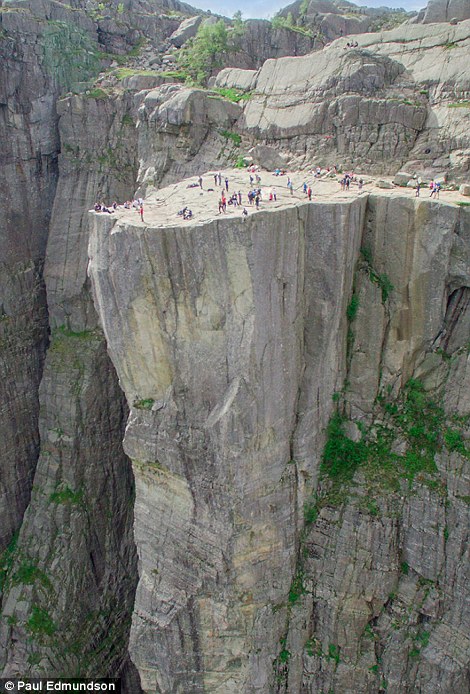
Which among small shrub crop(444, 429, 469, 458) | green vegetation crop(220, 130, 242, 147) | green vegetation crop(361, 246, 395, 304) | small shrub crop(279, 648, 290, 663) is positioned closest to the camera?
small shrub crop(444, 429, 469, 458)

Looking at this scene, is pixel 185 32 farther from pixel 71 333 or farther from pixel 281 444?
pixel 281 444

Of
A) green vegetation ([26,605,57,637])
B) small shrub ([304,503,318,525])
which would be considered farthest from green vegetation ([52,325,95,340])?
small shrub ([304,503,318,525])

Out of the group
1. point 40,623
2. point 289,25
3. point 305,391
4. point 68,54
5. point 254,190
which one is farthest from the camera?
point 289,25

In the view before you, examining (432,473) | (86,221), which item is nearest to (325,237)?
(432,473)

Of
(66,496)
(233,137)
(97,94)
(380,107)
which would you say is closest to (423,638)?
(66,496)

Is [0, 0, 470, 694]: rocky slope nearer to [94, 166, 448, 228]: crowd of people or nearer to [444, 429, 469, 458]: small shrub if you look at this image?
[444, 429, 469, 458]: small shrub

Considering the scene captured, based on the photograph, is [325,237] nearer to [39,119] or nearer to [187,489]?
[187,489]
